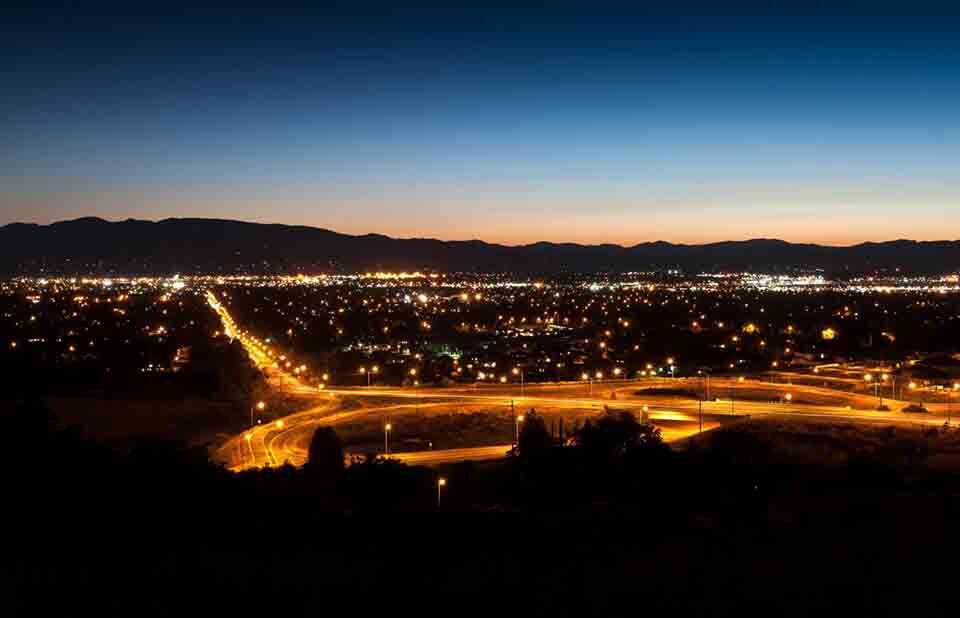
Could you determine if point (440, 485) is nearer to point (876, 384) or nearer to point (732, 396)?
point (732, 396)

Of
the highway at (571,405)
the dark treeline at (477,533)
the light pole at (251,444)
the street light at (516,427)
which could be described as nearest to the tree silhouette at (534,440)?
the dark treeline at (477,533)

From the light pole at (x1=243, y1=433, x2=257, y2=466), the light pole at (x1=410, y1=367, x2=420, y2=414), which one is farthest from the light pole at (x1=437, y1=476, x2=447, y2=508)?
the light pole at (x1=410, y1=367, x2=420, y2=414)

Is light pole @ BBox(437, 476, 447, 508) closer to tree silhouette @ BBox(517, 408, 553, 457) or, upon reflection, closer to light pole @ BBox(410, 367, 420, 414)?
tree silhouette @ BBox(517, 408, 553, 457)

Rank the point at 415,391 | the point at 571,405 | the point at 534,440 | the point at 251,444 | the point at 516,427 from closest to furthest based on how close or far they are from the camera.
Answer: the point at 534,440, the point at 251,444, the point at 516,427, the point at 571,405, the point at 415,391

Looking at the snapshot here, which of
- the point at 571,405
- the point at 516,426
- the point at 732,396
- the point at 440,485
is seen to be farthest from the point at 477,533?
the point at 732,396

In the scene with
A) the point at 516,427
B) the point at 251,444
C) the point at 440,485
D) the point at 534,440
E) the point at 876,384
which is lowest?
the point at 876,384

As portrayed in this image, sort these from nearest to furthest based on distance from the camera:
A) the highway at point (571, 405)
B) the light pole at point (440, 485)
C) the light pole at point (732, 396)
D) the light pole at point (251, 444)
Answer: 1. the light pole at point (440, 485)
2. the light pole at point (251, 444)
3. the highway at point (571, 405)
4. the light pole at point (732, 396)

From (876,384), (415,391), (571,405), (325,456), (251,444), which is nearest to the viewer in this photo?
(325,456)

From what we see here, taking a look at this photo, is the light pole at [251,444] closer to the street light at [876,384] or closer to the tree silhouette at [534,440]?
the tree silhouette at [534,440]

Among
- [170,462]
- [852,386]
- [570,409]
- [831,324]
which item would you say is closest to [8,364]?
[570,409]

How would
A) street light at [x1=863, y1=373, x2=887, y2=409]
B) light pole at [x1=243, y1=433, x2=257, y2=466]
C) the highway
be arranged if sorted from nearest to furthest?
light pole at [x1=243, y1=433, x2=257, y2=466] < the highway < street light at [x1=863, y1=373, x2=887, y2=409]
